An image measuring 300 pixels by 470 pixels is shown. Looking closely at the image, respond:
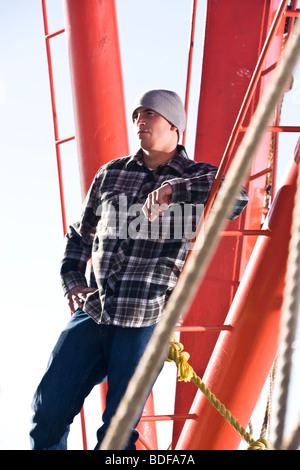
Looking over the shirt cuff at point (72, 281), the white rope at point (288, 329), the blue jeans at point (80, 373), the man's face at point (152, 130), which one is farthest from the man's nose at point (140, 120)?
the white rope at point (288, 329)

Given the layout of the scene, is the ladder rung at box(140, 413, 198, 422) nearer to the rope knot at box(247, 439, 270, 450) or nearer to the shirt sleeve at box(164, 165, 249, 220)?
the rope knot at box(247, 439, 270, 450)

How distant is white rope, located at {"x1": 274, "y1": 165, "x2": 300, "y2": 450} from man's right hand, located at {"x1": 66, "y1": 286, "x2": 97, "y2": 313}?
1738mm

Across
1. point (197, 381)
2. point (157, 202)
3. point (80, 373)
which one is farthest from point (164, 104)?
point (197, 381)

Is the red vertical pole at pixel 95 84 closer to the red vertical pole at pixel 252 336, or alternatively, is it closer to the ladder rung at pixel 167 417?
the red vertical pole at pixel 252 336

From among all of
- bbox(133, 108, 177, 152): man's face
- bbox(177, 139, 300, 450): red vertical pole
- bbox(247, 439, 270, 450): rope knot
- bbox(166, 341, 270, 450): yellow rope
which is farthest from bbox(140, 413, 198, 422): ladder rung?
bbox(133, 108, 177, 152): man's face

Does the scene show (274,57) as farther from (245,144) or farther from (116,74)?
(245,144)

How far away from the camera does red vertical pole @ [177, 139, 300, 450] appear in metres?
3.62

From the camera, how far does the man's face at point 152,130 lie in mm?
3170

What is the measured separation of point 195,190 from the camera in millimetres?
3020

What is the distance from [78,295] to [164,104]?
99 cm

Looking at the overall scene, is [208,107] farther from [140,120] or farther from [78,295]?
[78,295]

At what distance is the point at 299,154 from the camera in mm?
3635

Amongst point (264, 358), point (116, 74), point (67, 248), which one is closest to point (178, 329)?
point (264, 358)

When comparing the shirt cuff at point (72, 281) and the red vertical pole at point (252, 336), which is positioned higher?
the shirt cuff at point (72, 281)
